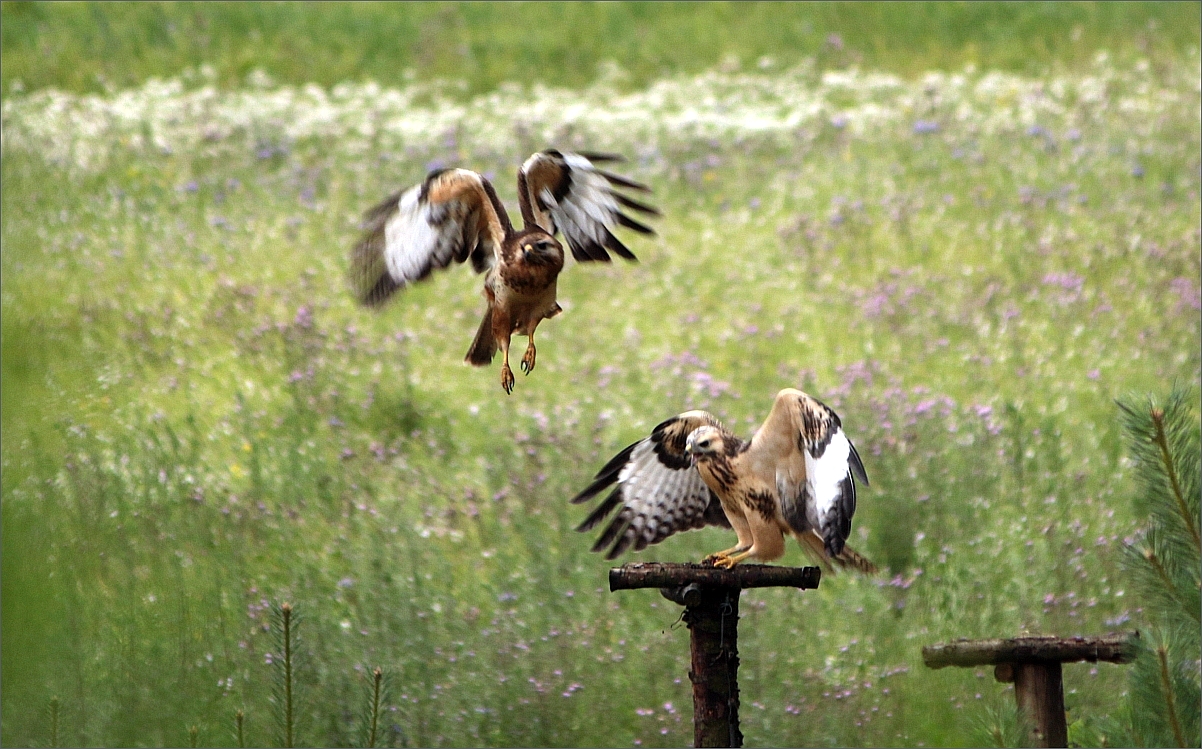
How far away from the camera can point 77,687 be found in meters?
5.43

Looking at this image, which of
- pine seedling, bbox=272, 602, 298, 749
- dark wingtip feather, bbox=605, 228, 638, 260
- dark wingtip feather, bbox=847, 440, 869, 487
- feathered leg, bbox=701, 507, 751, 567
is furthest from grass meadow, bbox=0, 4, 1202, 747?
dark wingtip feather, bbox=847, 440, 869, 487

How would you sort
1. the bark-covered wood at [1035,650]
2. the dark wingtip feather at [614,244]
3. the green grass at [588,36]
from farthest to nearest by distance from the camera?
1. the green grass at [588,36]
2. the bark-covered wood at [1035,650]
3. the dark wingtip feather at [614,244]

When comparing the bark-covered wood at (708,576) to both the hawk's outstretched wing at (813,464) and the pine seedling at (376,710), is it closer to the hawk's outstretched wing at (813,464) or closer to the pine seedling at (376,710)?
the hawk's outstretched wing at (813,464)

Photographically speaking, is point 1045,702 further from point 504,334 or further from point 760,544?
point 504,334

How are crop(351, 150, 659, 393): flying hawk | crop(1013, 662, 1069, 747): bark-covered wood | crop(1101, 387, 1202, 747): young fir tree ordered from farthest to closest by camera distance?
1. crop(1013, 662, 1069, 747): bark-covered wood
2. crop(351, 150, 659, 393): flying hawk
3. crop(1101, 387, 1202, 747): young fir tree

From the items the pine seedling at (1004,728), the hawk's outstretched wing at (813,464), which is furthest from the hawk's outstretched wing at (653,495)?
the pine seedling at (1004,728)

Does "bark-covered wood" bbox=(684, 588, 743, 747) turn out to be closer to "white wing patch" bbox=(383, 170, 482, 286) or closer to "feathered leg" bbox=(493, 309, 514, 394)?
"feathered leg" bbox=(493, 309, 514, 394)

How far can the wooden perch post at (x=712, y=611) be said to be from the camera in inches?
121

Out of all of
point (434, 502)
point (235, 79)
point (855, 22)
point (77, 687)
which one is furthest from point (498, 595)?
point (855, 22)

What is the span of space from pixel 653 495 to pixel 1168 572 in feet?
4.77

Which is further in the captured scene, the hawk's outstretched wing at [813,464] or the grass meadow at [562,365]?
the grass meadow at [562,365]

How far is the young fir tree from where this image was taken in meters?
2.57

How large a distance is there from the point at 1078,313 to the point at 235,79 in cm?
558

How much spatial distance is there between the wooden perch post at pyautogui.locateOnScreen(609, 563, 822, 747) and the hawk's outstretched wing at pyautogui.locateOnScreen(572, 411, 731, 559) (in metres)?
0.49
